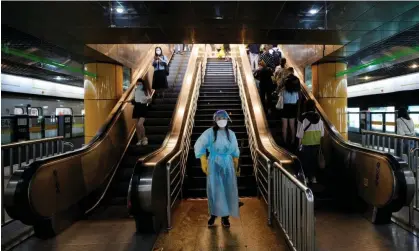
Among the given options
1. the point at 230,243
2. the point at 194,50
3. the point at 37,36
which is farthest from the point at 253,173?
the point at 194,50

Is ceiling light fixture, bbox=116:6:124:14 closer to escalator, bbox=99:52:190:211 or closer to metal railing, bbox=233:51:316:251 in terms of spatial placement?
escalator, bbox=99:52:190:211

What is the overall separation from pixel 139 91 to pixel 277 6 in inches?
146

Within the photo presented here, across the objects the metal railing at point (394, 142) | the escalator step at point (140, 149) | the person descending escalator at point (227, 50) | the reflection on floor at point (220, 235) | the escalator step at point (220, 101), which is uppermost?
the person descending escalator at point (227, 50)

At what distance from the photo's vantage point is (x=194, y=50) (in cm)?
1425

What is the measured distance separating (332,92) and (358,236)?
17.9ft

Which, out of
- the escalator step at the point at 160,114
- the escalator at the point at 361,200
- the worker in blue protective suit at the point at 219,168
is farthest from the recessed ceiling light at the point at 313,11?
the escalator step at the point at 160,114

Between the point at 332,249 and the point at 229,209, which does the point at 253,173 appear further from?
the point at 332,249

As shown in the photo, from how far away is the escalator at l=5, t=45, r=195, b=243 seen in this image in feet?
12.9

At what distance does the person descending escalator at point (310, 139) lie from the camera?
226 inches

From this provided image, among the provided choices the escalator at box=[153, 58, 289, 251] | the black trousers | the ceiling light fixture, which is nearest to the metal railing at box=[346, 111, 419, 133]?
the black trousers

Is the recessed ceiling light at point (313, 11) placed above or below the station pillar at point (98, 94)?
above

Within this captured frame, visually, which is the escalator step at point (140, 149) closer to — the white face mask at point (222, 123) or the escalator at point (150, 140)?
the escalator at point (150, 140)

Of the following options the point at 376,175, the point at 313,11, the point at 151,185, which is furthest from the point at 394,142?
the point at 151,185

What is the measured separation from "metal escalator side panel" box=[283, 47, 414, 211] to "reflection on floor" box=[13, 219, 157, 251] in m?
3.10
